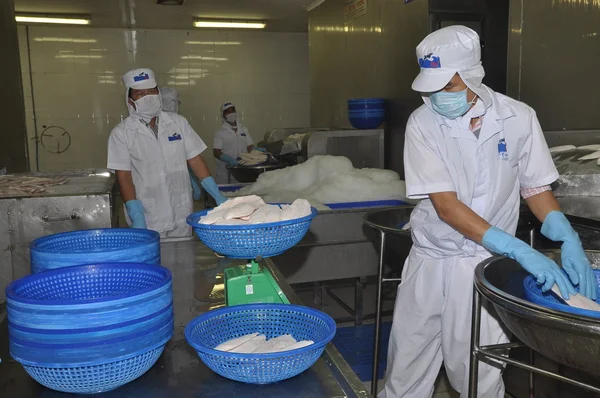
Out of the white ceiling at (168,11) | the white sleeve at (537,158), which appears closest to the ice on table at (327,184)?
the white sleeve at (537,158)

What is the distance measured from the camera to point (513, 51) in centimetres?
351

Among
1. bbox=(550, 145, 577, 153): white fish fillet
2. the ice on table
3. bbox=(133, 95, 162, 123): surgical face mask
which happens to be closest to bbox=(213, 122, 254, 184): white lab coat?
the ice on table

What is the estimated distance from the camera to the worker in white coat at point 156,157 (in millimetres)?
3104

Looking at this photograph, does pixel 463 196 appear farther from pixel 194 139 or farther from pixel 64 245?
pixel 194 139

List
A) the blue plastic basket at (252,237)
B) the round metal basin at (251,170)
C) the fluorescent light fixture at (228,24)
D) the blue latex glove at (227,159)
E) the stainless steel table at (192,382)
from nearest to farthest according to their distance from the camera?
the stainless steel table at (192,382), the blue plastic basket at (252,237), the round metal basin at (251,170), the blue latex glove at (227,159), the fluorescent light fixture at (228,24)

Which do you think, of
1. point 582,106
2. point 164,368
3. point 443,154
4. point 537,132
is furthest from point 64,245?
point 582,106

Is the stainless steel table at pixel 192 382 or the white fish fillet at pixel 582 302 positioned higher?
the white fish fillet at pixel 582 302

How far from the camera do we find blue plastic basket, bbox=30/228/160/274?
131 cm

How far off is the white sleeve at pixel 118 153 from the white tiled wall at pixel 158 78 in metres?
5.92

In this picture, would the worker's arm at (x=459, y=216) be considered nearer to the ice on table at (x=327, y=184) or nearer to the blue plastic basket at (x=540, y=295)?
the blue plastic basket at (x=540, y=295)

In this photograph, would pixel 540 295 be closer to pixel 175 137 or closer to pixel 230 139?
pixel 175 137

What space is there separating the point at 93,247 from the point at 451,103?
1.23 metres

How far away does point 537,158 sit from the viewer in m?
1.92

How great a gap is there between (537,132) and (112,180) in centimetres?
262
